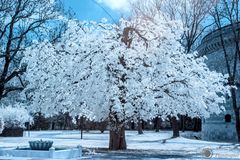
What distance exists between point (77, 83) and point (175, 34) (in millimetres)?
5705

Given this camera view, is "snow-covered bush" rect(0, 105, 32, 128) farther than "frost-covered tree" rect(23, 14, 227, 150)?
Yes

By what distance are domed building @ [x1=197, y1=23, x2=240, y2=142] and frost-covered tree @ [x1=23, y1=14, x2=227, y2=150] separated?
19900mm

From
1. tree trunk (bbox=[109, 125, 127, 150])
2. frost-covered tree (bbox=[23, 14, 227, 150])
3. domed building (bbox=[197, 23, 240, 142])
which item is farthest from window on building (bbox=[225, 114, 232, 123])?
tree trunk (bbox=[109, 125, 127, 150])

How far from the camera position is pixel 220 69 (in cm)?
4475

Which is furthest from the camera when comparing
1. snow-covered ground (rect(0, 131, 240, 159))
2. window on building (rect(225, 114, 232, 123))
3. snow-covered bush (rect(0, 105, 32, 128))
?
window on building (rect(225, 114, 232, 123))

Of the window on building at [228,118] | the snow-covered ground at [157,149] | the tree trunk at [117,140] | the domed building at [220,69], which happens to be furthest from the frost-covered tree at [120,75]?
the window on building at [228,118]

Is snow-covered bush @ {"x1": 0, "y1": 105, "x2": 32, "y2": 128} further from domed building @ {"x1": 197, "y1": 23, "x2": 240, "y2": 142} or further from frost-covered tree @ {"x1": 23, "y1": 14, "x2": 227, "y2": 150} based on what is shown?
domed building @ {"x1": 197, "y1": 23, "x2": 240, "y2": 142}

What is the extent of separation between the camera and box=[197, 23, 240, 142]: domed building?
43.2m

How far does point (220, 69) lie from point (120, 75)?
82.2 feet

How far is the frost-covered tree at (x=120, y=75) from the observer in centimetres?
2139

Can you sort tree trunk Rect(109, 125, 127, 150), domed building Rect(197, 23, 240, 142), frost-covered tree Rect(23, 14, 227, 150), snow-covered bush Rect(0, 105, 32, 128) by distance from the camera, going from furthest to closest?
domed building Rect(197, 23, 240, 142) < snow-covered bush Rect(0, 105, 32, 128) < tree trunk Rect(109, 125, 127, 150) < frost-covered tree Rect(23, 14, 227, 150)

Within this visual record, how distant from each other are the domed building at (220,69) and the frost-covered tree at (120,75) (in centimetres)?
1990

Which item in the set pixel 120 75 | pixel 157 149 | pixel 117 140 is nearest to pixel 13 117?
pixel 157 149

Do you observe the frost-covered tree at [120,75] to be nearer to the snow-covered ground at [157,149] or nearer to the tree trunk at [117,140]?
the tree trunk at [117,140]
